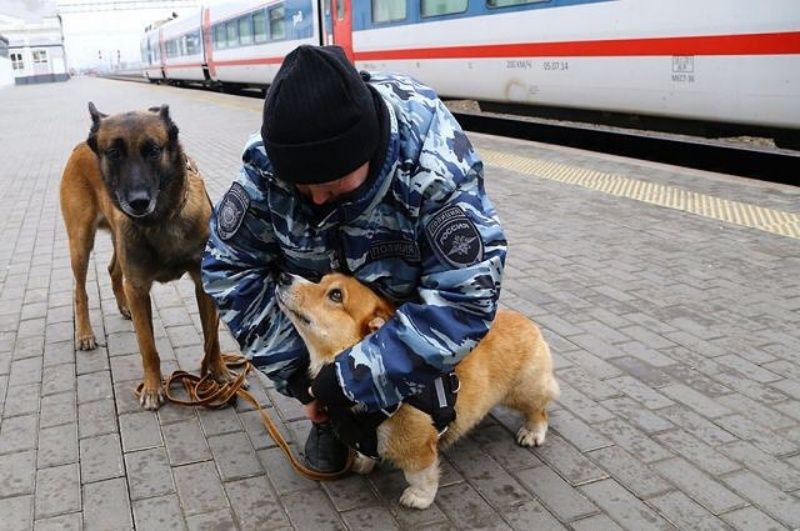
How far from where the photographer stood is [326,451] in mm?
2812

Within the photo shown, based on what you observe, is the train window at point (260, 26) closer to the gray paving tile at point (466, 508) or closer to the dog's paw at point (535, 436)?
the dog's paw at point (535, 436)

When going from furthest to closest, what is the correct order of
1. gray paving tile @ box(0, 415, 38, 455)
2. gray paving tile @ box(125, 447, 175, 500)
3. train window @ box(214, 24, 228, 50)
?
train window @ box(214, 24, 228, 50) < gray paving tile @ box(0, 415, 38, 455) < gray paving tile @ box(125, 447, 175, 500)

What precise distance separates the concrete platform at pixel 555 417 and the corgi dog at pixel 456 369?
0.14 meters

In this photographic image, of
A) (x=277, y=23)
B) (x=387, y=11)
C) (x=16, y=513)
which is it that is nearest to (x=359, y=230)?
(x=16, y=513)

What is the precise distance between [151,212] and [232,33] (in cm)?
2502

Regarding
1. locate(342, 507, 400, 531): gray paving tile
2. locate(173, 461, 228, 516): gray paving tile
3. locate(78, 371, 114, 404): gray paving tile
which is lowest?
locate(342, 507, 400, 531): gray paving tile

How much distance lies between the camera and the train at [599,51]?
297 inches

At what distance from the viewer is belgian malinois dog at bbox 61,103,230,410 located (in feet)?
10.5

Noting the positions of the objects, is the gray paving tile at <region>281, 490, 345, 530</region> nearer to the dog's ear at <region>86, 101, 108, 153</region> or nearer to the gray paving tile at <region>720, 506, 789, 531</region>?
the gray paving tile at <region>720, 506, 789, 531</region>

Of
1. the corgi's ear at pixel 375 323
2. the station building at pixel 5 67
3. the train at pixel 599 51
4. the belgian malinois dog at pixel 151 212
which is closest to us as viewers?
the corgi's ear at pixel 375 323

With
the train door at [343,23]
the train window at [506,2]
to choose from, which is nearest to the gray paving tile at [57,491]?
the train window at [506,2]

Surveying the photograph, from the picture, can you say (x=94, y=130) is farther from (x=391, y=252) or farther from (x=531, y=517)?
(x=531, y=517)

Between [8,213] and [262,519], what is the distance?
6.91 m

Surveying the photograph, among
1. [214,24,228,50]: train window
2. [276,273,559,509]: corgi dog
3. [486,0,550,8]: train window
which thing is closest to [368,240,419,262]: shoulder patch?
[276,273,559,509]: corgi dog
